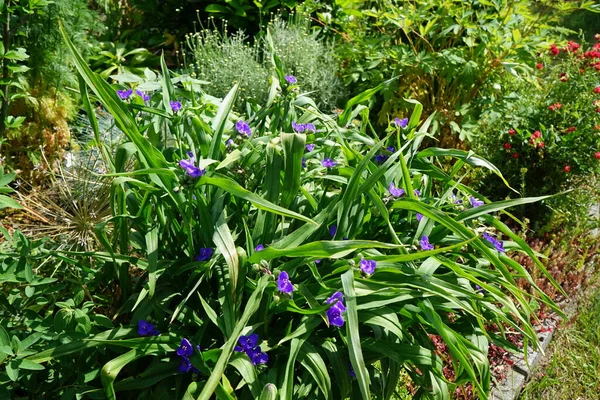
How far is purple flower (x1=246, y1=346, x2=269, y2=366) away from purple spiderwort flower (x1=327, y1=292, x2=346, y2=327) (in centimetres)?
21

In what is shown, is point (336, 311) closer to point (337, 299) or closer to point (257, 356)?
point (337, 299)

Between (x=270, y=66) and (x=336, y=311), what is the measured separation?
2533mm

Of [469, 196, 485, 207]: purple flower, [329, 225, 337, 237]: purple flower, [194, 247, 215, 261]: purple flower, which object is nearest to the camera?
[194, 247, 215, 261]: purple flower

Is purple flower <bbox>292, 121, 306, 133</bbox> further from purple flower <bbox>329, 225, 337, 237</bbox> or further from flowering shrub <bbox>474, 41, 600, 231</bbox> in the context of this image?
flowering shrub <bbox>474, 41, 600, 231</bbox>

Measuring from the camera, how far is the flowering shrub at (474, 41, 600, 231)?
11.3ft

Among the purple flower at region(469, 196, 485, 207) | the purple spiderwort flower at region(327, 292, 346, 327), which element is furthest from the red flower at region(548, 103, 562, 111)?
the purple spiderwort flower at region(327, 292, 346, 327)

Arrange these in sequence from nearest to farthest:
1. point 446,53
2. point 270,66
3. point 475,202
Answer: point 475,202 → point 446,53 → point 270,66

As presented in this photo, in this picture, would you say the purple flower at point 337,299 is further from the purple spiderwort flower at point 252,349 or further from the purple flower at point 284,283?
the purple spiderwort flower at point 252,349

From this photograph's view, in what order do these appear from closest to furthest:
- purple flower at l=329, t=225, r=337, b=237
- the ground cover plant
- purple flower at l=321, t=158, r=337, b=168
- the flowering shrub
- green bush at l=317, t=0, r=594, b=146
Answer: the ground cover plant → purple flower at l=329, t=225, r=337, b=237 → purple flower at l=321, t=158, r=337, b=168 → the flowering shrub → green bush at l=317, t=0, r=594, b=146

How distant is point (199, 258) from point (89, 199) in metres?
1.29

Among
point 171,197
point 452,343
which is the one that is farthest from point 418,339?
point 171,197

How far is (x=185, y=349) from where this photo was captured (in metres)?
1.68

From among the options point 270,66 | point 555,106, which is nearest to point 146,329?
point 270,66

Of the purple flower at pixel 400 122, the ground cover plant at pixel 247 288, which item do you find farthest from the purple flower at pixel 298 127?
the purple flower at pixel 400 122
